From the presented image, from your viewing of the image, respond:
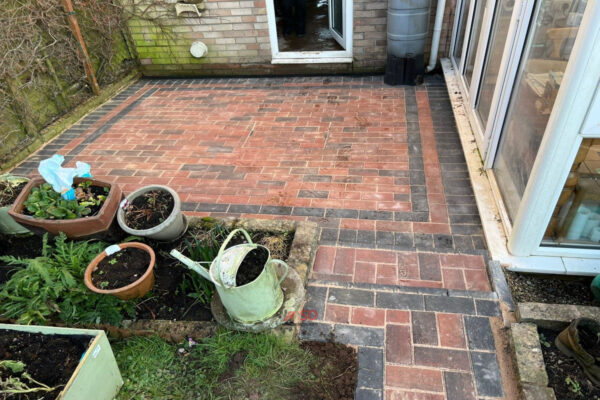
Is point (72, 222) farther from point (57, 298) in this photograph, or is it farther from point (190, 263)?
point (190, 263)

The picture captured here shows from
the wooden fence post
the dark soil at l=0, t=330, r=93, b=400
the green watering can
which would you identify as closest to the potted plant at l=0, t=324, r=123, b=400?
the dark soil at l=0, t=330, r=93, b=400

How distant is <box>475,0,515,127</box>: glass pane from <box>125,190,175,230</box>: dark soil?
3.18 metres

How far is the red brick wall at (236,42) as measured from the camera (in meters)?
5.83

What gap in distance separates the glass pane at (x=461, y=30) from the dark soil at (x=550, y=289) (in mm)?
3731

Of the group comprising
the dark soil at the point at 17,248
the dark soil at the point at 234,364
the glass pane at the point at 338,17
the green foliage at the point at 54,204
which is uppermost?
the glass pane at the point at 338,17

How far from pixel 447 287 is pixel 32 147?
5130mm

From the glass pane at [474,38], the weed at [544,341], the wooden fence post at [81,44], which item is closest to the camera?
the weed at [544,341]

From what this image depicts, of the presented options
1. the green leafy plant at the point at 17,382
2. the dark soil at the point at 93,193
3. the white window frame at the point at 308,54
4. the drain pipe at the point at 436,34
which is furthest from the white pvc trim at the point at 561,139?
the white window frame at the point at 308,54

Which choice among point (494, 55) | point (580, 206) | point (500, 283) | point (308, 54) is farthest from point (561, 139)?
point (308, 54)

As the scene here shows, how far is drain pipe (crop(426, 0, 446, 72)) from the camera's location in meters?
5.43

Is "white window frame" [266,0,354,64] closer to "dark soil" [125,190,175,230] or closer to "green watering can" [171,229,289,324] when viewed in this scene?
"dark soil" [125,190,175,230]

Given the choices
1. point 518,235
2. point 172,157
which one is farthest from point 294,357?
point 172,157

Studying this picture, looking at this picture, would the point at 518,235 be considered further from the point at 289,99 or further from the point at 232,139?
the point at 289,99

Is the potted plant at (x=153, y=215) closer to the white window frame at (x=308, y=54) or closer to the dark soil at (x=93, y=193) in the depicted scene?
the dark soil at (x=93, y=193)
